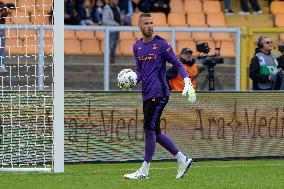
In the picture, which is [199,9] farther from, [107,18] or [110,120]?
[110,120]

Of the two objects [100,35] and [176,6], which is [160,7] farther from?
[100,35]

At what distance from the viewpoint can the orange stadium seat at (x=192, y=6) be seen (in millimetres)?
29219

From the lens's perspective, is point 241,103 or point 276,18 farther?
point 276,18

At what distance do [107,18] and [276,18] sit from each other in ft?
19.3

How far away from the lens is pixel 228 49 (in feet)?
72.4

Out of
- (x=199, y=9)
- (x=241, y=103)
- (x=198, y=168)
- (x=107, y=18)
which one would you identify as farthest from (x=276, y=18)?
(x=198, y=168)

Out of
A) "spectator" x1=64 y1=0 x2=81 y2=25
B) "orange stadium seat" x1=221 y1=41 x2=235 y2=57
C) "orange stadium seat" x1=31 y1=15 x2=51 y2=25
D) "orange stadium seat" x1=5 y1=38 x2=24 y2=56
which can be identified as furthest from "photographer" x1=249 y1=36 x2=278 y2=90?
"spectator" x1=64 y1=0 x2=81 y2=25

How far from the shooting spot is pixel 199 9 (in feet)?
96.3

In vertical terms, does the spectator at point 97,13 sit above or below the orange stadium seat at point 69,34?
above

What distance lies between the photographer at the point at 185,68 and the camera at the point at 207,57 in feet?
1.42

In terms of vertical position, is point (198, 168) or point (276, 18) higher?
point (276, 18)

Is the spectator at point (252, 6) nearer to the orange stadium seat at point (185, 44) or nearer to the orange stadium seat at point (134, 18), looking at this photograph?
the orange stadium seat at point (134, 18)

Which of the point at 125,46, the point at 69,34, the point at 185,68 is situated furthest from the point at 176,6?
the point at 185,68

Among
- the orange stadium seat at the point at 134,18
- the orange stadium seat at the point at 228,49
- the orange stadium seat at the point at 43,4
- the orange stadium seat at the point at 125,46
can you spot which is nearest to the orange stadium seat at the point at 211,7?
the orange stadium seat at the point at 134,18
